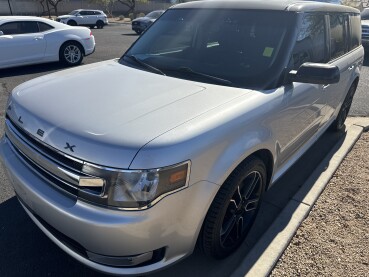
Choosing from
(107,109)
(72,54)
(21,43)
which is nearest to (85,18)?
(72,54)

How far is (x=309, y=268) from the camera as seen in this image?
244 centimetres

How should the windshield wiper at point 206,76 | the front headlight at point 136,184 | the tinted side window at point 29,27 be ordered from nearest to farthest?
1. the front headlight at point 136,184
2. the windshield wiper at point 206,76
3. the tinted side window at point 29,27

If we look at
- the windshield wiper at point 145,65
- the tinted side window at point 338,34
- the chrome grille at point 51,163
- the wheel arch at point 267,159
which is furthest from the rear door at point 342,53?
the chrome grille at point 51,163

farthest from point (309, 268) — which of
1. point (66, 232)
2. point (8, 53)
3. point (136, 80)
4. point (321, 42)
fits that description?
point (8, 53)

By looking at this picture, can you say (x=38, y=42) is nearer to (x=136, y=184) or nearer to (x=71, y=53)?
(x=71, y=53)

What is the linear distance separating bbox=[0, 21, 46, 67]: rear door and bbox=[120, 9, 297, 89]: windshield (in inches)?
244

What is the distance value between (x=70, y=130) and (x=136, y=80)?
92 cm

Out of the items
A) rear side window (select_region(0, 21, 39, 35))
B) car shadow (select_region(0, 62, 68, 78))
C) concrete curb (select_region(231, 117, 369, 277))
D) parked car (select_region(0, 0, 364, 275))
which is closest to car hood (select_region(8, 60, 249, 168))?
parked car (select_region(0, 0, 364, 275))

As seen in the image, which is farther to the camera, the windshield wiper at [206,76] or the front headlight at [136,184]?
the windshield wiper at [206,76]

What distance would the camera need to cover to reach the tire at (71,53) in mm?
9056

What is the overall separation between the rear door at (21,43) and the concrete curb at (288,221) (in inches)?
304

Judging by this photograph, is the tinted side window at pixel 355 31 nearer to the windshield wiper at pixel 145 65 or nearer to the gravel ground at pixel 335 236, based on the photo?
the gravel ground at pixel 335 236

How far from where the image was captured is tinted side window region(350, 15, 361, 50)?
430cm

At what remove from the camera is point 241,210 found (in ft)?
8.24
